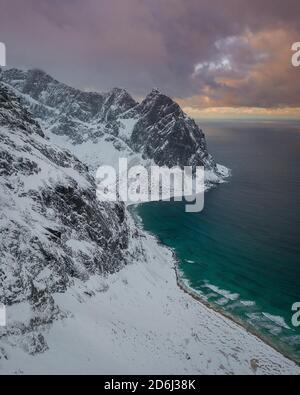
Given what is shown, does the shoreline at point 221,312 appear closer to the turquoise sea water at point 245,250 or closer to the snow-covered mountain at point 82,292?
the turquoise sea water at point 245,250

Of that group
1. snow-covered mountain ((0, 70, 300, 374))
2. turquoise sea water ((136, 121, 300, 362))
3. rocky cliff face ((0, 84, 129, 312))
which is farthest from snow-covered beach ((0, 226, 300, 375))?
turquoise sea water ((136, 121, 300, 362))

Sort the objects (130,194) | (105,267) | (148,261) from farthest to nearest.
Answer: (130,194) → (148,261) → (105,267)

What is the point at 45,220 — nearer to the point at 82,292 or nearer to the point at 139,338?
the point at 82,292

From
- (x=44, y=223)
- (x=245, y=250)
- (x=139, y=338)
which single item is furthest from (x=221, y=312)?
(x=44, y=223)

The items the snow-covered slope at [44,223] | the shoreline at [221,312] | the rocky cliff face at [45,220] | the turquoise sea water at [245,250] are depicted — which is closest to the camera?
the snow-covered slope at [44,223]

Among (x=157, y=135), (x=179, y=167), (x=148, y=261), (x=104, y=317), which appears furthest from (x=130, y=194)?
(x=104, y=317)

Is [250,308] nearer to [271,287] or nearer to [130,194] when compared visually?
[271,287]

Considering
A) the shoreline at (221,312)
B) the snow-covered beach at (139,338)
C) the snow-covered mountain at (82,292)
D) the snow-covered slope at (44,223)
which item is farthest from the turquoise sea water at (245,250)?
the snow-covered slope at (44,223)
